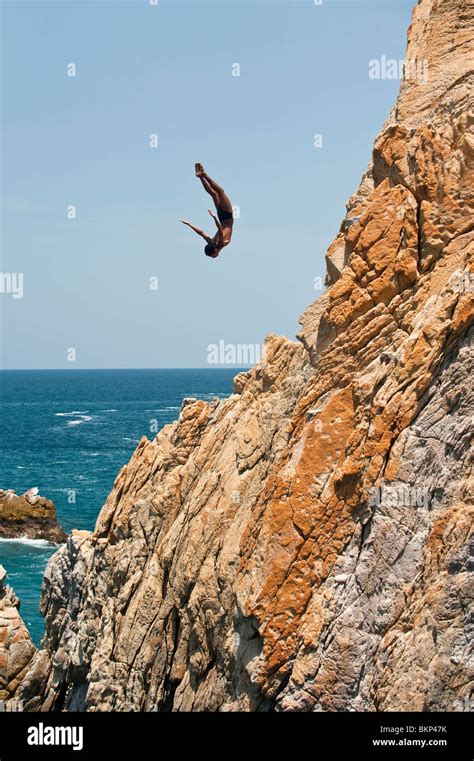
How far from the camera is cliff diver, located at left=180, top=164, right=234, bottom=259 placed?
698 inches

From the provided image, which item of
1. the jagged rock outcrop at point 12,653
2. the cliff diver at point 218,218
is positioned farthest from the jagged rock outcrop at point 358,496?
the jagged rock outcrop at point 12,653

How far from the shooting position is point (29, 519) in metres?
58.1

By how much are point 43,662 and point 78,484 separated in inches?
2150

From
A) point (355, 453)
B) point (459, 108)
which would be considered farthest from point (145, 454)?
point (459, 108)

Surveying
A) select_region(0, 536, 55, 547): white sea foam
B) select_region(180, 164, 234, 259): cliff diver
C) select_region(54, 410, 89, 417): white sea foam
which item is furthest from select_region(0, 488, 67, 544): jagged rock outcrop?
select_region(54, 410, 89, 417): white sea foam

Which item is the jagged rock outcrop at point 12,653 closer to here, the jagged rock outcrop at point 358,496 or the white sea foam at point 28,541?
the jagged rock outcrop at point 358,496

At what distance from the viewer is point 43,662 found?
24.1 metres

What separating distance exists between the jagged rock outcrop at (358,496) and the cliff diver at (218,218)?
2968 mm

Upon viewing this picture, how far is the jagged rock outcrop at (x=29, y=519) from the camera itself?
56.6 m

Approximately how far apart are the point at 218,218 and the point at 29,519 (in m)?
45.4

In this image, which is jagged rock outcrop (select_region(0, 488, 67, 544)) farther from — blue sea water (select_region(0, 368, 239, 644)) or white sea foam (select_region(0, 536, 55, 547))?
blue sea water (select_region(0, 368, 239, 644))

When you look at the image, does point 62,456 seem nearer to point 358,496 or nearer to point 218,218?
point 218,218

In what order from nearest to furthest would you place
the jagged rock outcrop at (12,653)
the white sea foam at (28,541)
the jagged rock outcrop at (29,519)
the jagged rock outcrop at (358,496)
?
the jagged rock outcrop at (358,496) < the jagged rock outcrop at (12,653) < the white sea foam at (28,541) < the jagged rock outcrop at (29,519)

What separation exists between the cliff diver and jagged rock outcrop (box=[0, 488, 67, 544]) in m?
42.3
